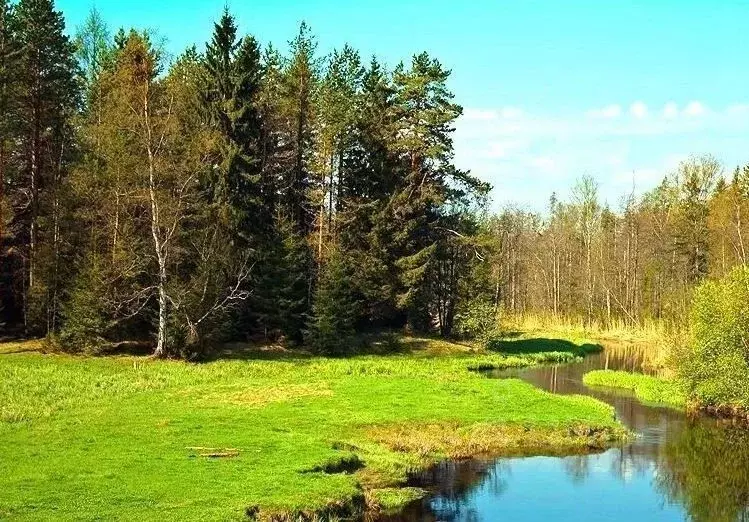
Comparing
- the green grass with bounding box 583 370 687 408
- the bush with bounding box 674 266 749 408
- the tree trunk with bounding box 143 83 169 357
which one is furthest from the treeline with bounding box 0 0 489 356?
the bush with bounding box 674 266 749 408

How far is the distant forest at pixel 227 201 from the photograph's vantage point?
A: 4328 cm

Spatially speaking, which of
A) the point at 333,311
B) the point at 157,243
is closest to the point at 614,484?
the point at 157,243

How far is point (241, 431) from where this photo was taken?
2511cm

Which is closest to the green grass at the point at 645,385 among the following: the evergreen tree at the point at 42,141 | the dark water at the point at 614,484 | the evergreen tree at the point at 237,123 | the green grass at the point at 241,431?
the green grass at the point at 241,431

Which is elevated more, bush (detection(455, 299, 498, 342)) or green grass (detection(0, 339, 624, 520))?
bush (detection(455, 299, 498, 342))

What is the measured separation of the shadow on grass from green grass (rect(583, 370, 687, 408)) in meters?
13.1

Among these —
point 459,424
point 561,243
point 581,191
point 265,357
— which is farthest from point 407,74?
point 581,191

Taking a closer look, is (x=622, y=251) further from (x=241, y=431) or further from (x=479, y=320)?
(x=241, y=431)

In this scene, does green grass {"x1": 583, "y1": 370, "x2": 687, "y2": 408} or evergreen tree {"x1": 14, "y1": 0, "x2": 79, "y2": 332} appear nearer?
green grass {"x1": 583, "y1": 370, "x2": 687, "y2": 408}

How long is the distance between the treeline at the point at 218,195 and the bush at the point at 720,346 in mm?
23754

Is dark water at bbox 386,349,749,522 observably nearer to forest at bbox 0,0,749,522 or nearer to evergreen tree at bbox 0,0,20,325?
forest at bbox 0,0,749,522

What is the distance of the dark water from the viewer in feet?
69.1

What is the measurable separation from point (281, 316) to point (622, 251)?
2403 inches

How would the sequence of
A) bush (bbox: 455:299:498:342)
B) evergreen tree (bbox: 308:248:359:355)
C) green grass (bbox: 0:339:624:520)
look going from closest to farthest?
green grass (bbox: 0:339:624:520) → evergreen tree (bbox: 308:248:359:355) → bush (bbox: 455:299:498:342)
